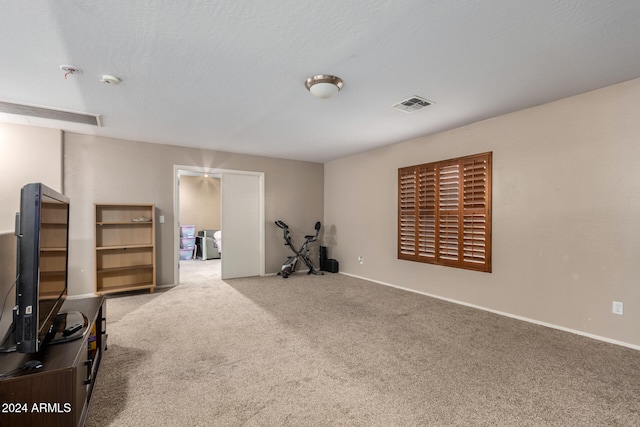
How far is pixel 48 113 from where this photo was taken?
135 inches

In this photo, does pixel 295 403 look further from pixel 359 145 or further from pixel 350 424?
pixel 359 145

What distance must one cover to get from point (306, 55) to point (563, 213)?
3013 mm

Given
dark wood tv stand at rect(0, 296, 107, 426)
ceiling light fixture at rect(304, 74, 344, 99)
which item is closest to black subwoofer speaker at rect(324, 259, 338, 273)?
ceiling light fixture at rect(304, 74, 344, 99)

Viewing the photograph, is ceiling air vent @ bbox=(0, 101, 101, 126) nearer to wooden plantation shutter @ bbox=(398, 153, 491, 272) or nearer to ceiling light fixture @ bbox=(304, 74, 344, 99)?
ceiling light fixture @ bbox=(304, 74, 344, 99)

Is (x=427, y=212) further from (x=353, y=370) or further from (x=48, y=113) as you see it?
(x=48, y=113)

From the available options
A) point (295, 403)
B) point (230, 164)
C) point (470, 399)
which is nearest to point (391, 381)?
point (470, 399)

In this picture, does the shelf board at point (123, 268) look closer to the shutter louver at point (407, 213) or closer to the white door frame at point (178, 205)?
the white door frame at point (178, 205)

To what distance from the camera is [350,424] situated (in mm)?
1677

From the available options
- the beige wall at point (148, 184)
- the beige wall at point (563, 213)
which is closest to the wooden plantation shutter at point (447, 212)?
the beige wall at point (563, 213)

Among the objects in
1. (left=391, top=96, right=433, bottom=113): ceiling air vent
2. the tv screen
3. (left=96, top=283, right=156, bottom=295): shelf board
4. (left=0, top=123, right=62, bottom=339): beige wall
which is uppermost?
(left=391, top=96, right=433, bottom=113): ceiling air vent

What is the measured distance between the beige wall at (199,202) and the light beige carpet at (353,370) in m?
5.07

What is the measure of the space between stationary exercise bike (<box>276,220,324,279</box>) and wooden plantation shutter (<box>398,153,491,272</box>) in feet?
6.43

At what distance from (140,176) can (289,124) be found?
8.88 feet

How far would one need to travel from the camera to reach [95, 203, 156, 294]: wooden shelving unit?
14.5 feet
